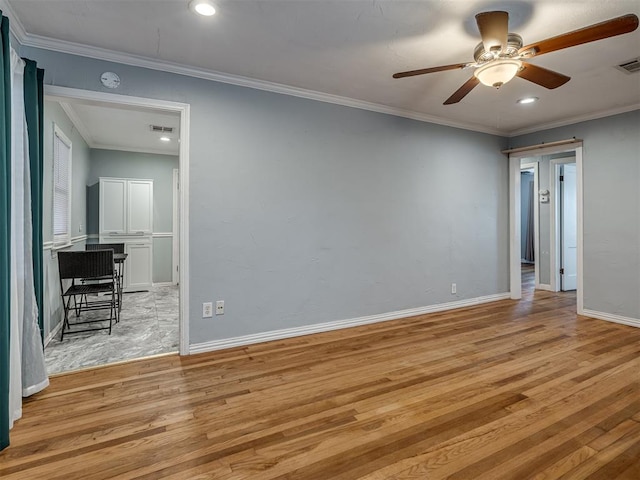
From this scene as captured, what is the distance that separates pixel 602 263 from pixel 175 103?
4989 millimetres

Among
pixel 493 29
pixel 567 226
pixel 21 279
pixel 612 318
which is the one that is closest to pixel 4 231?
pixel 21 279

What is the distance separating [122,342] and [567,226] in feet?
22.4

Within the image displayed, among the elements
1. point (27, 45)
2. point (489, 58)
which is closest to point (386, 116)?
point (489, 58)

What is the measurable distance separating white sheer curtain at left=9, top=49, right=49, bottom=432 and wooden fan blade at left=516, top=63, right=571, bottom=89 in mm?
3149

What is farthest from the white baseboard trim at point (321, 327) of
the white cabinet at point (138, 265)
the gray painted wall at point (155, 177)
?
the gray painted wall at point (155, 177)

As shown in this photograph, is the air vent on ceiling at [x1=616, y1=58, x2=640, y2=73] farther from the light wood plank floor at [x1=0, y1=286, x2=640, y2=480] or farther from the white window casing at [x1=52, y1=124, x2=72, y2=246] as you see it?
the white window casing at [x1=52, y1=124, x2=72, y2=246]

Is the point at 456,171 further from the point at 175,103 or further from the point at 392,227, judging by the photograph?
the point at 175,103

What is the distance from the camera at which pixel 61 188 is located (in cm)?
406

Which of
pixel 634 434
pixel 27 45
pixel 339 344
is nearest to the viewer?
pixel 634 434

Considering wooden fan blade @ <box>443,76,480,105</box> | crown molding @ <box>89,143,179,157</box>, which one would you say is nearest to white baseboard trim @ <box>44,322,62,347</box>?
crown molding @ <box>89,143,179,157</box>

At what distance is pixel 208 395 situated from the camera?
7.40 feet

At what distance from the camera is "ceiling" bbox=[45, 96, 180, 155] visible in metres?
4.23

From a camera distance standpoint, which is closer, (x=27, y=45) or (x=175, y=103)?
(x=27, y=45)

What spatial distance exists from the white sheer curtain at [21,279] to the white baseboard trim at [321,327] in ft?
3.51
